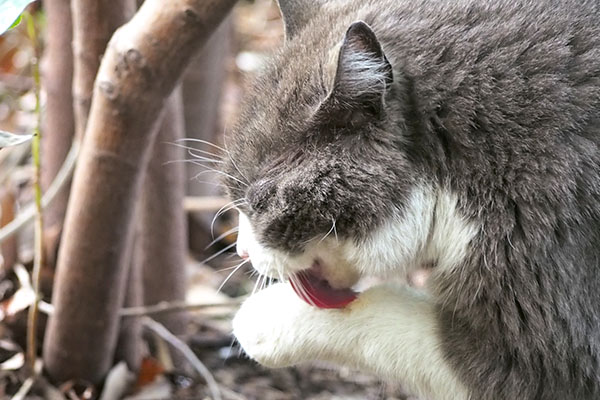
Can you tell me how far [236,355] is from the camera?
280 cm

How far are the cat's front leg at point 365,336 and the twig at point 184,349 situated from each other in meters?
0.63

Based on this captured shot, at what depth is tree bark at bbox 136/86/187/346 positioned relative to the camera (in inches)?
99.9

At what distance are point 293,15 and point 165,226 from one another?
100 centimetres

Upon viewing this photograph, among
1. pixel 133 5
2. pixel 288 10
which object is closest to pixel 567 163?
pixel 288 10

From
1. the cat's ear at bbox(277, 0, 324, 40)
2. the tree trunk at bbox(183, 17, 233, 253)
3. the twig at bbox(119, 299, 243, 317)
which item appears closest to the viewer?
the cat's ear at bbox(277, 0, 324, 40)

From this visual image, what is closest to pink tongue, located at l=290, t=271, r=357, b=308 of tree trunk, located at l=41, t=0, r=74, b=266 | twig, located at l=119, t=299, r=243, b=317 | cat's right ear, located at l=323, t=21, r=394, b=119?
cat's right ear, located at l=323, t=21, r=394, b=119

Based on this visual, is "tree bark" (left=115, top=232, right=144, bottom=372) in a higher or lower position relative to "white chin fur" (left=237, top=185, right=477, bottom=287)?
A: lower

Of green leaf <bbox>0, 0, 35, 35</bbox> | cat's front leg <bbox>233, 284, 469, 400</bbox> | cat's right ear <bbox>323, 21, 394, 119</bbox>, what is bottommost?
cat's front leg <bbox>233, 284, 469, 400</bbox>

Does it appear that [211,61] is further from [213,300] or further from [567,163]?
[567,163]

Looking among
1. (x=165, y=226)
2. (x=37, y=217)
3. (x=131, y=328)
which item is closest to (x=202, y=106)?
(x=165, y=226)

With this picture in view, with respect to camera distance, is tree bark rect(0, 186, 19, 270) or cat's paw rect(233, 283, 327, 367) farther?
tree bark rect(0, 186, 19, 270)

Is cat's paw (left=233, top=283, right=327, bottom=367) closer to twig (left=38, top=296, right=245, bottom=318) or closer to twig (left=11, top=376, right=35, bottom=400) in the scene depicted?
twig (left=38, top=296, right=245, bottom=318)

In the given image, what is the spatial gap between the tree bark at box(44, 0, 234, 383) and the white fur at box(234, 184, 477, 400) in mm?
412

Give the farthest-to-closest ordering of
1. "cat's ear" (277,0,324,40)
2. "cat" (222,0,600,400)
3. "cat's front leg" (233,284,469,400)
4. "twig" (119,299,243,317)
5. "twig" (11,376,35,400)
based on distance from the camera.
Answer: "twig" (119,299,243,317) → "twig" (11,376,35,400) → "cat's ear" (277,0,324,40) → "cat's front leg" (233,284,469,400) → "cat" (222,0,600,400)
